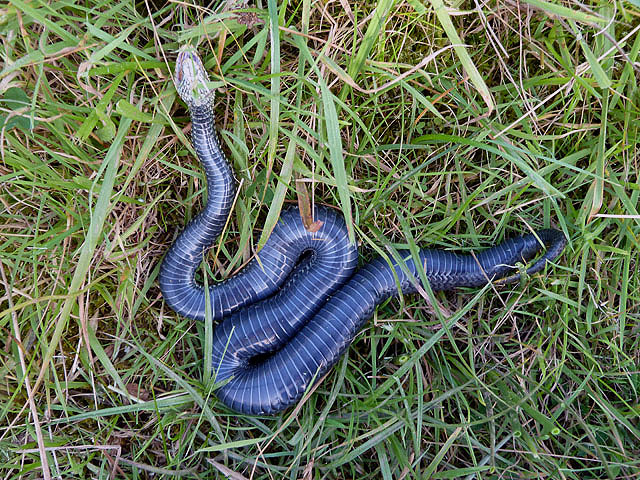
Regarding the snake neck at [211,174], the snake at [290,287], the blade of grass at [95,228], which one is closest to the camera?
the blade of grass at [95,228]

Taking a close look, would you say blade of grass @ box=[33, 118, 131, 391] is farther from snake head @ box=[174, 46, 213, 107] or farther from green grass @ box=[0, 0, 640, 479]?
snake head @ box=[174, 46, 213, 107]

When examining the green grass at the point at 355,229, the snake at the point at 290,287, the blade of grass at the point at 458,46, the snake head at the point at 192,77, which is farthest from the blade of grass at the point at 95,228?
the blade of grass at the point at 458,46

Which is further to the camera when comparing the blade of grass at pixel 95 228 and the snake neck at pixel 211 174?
the snake neck at pixel 211 174

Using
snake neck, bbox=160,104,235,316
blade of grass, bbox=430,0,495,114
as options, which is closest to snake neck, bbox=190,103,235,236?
snake neck, bbox=160,104,235,316

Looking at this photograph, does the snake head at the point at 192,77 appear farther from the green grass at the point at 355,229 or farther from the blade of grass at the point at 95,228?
the blade of grass at the point at 95,228

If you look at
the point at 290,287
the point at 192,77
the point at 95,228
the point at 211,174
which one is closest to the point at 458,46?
the point at 192,77

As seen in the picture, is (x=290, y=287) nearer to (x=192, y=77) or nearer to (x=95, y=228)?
(x=95, y=228)

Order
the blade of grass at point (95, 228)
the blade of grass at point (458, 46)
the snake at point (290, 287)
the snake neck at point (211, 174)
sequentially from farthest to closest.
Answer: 1. the snake at point (290, 287)
2. the snake neck at point (211, 174)
3. the blade of grass at point (95, 228)
4. the blade of grass at point (458, 46)
